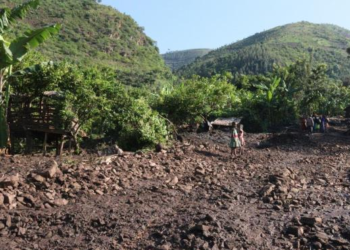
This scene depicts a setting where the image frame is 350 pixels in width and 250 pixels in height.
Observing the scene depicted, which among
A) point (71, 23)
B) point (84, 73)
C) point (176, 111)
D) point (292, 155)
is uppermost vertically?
point (71, 23)

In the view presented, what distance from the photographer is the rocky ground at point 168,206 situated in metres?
4.26

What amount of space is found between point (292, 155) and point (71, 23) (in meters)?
63.3

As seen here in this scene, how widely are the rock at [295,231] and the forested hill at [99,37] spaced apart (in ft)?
148

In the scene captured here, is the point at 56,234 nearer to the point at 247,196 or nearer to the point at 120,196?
the point at 120,196

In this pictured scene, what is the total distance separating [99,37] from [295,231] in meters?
67.7

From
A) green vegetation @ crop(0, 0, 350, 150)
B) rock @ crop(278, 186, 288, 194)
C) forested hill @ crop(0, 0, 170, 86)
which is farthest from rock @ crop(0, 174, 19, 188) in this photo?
forested hill @ crop(0, 0, 170, 86)

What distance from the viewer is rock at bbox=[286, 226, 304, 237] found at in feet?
14.2

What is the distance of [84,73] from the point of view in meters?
13.3

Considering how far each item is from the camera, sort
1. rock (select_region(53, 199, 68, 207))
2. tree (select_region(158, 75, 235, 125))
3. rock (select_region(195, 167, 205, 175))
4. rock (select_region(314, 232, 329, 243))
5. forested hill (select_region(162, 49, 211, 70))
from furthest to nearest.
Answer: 1. forested hill (select_region(162, 49, 211, 70))
2. tree (select_region(158, 75, 235, 125))
3. rock (select_region(195, 167, 205, 175))
4. rock (select_region(53, 199, 68, 207))
5. rock (select_region(314, 232, 329, 243))

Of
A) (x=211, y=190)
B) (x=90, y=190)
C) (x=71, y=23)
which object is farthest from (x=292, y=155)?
(x=71, y=23)

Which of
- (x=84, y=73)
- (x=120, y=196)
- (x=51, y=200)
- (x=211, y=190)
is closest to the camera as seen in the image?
(x=51, y=200)

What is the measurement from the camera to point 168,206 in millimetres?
5527

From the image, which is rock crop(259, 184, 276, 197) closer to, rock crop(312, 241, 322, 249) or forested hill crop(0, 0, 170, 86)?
rock crop(312, 241, 322, 249)

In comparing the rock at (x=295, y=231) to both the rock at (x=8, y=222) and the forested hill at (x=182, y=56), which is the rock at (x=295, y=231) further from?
the forested hill at (x=182, y=56)
